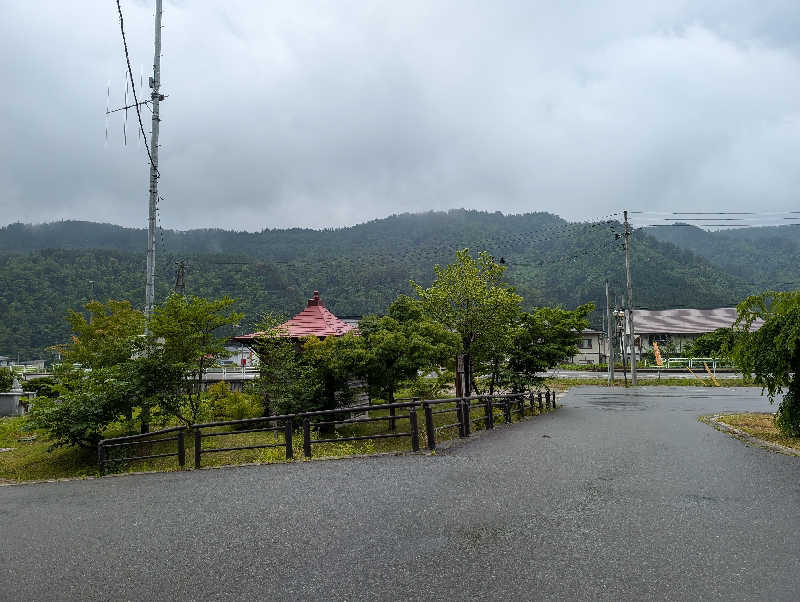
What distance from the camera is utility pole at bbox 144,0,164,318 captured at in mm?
16312

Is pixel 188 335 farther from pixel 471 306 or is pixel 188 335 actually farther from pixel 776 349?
pixel 776 349

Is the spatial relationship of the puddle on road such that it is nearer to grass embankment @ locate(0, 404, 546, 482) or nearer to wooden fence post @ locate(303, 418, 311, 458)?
grass embankment @ locate(0, 404, 546, 482)

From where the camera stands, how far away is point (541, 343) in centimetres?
2353

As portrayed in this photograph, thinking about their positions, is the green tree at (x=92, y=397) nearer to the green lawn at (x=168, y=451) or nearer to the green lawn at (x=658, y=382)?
the green lawn at (x=168, y=451)

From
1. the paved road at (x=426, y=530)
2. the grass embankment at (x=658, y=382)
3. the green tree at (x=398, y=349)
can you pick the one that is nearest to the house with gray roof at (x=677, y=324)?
the grass embankment at (x=658, y=382)

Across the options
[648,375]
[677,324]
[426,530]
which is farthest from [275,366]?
[677,324]

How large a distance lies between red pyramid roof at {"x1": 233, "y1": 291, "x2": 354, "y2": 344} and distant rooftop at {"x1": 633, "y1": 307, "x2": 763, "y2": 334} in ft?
144

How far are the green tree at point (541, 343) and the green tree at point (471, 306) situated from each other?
1.00 metres

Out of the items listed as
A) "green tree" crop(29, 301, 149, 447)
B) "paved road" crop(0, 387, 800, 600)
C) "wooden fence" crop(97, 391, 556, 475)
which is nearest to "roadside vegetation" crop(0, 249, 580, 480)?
"green tree" crop(29, 301, 149, 447)

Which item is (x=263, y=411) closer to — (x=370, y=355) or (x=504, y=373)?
(x=370, y=355)

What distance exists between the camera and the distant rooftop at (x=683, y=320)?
58.9 m

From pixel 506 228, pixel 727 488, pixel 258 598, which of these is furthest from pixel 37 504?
pixel 506 228

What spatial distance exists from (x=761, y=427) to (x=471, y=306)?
408 inches

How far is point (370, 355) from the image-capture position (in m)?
18.5
